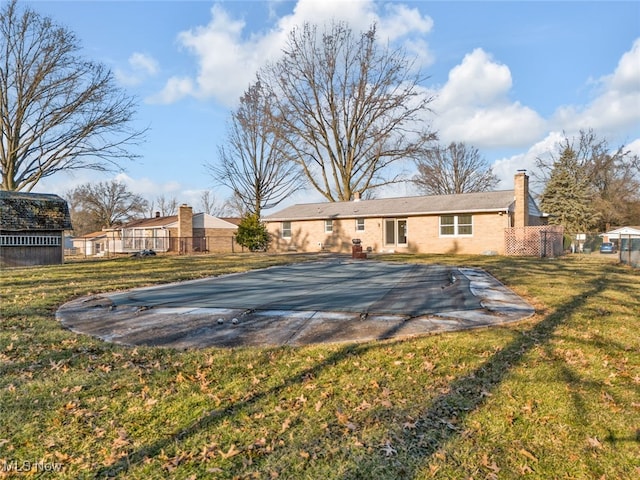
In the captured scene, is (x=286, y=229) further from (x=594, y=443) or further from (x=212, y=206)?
(x=212, y=206)

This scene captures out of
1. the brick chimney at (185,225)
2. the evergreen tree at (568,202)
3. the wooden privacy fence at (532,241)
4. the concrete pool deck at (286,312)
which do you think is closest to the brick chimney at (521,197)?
the wooden privacy fence at (532,241)

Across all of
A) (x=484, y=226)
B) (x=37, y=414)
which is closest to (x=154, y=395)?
(x=37, y=414)

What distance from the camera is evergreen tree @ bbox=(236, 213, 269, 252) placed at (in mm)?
27625

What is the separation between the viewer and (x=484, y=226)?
845 inches

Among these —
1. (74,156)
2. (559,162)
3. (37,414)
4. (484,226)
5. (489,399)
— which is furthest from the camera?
(559,162)

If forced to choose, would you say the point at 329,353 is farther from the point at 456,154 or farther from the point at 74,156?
the point at 456,154

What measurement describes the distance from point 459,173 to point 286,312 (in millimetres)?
44222

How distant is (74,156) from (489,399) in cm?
2897

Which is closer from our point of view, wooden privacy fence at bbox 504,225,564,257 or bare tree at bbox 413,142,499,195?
wooden privacy fence at bbox 504,225,564,257

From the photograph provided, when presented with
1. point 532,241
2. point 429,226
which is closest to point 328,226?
point 429,226

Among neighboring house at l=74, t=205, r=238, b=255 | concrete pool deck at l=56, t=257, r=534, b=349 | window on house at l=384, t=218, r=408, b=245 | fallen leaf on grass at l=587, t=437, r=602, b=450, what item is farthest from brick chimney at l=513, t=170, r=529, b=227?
neighboring house at l=74, t=205, r=238, b=255

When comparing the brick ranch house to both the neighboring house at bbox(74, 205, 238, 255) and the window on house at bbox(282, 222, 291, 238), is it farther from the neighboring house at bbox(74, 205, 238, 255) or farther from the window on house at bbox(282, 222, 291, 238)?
the neighboring house at bbox(74, 205, 238, 255)

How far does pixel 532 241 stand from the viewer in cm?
2012

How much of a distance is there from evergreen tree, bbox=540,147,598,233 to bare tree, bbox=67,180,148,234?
52.8 metres
